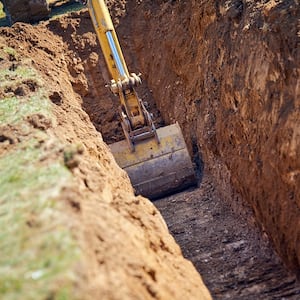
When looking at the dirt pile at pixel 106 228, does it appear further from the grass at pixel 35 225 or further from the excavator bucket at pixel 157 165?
the excavator bucket at pixel 157 165

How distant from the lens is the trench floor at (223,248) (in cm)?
838

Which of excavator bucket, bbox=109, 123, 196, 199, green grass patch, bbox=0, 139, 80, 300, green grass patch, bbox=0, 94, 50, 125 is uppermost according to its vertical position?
green grass patch, bbox=0, 94, 50, 125

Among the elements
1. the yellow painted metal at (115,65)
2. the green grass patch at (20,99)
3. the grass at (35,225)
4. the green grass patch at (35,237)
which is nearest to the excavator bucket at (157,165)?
the yellow painted metal at (115,65)

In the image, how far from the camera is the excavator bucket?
12156 mm

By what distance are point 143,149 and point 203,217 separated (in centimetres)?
224

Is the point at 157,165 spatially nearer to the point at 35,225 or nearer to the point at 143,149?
the point at 143,149

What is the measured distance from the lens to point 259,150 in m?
9.57

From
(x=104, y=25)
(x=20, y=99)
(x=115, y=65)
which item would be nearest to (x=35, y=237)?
(x=20, y=99)

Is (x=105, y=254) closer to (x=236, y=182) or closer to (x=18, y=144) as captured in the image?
(x=18, y=144)

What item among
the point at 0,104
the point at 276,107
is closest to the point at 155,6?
the point at 0,104

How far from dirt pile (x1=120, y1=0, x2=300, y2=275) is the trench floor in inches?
13.2

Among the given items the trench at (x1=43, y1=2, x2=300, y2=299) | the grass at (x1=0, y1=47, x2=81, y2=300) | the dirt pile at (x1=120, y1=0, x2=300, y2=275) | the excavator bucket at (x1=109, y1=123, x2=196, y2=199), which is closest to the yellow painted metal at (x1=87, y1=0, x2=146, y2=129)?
the excavator bucket at (x1=109, y1=123, x2=196, y2=199)

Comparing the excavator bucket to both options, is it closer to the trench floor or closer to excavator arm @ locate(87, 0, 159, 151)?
excavator arm @ locate(87, 0, 159, 151)

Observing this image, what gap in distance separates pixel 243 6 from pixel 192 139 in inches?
150
